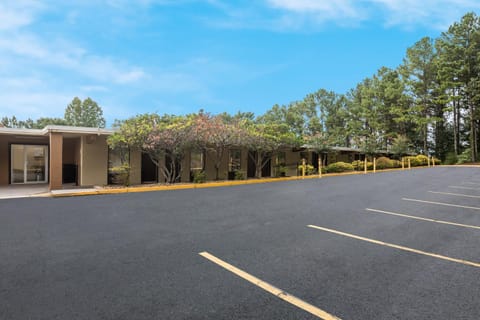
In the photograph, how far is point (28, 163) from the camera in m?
14.4

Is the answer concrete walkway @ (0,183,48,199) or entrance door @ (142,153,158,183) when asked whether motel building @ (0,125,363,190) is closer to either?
entrance door @ (142,153,158,183)

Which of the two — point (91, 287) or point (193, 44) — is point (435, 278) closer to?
point (91, 287)

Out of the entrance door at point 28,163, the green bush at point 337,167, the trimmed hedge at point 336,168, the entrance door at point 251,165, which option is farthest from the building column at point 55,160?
the green bush at point 337,167

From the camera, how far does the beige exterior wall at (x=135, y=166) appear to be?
13.6m

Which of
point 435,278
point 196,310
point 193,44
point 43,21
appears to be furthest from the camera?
point 193,44

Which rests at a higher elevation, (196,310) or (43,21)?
(43,21)

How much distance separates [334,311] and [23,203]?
912 cm

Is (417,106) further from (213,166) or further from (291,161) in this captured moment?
(213,166)

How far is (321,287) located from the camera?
2895 mm

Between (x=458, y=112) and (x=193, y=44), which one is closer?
(x=193, y=44)

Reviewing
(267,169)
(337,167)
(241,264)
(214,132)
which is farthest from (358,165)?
(241,264)

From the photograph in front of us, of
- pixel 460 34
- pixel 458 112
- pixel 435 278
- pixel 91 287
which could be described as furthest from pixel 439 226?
pixel 458 112

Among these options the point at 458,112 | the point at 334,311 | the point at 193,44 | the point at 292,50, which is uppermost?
the point at 292,50

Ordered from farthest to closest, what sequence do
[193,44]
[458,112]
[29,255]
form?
[458,112] < [193,44] < [29,255]
